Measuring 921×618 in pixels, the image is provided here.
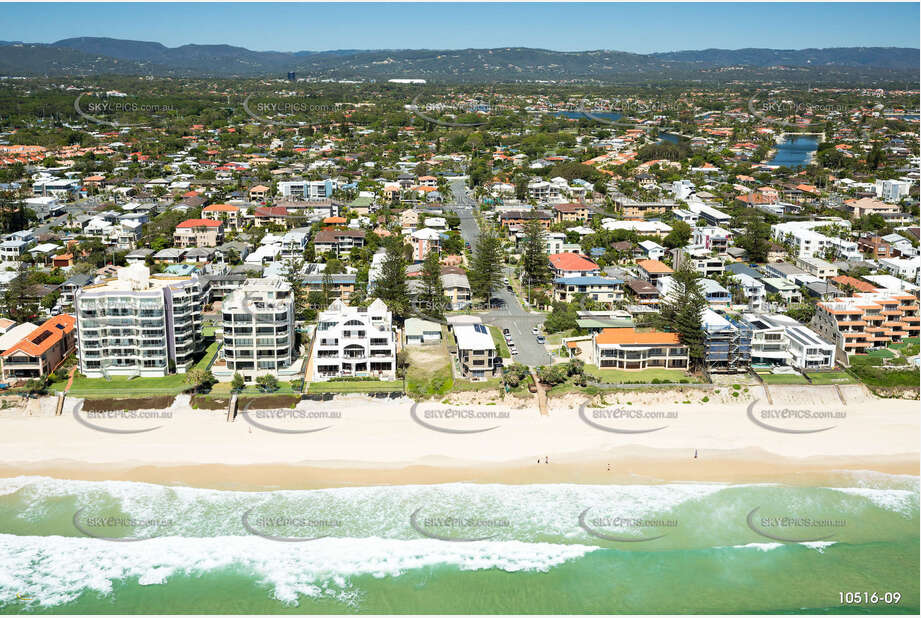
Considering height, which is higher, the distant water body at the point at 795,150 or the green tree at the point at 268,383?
the distant water body at the point at 795,150

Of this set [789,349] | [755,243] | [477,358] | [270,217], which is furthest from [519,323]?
[270,217]

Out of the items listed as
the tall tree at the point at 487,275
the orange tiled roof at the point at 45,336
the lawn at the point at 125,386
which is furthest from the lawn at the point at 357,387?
the tall tree at the point at 487,275

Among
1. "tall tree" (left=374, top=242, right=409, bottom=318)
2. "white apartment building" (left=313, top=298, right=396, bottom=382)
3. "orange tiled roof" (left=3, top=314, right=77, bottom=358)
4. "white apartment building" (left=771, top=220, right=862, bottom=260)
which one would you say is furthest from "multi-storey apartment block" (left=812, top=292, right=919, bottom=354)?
"orange tiled roof" (left=3, top=314, right=77, bottom=358)

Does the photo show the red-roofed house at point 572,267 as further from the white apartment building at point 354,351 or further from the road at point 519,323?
the white apartment building at point 354,351

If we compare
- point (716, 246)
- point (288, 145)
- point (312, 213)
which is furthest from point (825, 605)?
point (288, 145)

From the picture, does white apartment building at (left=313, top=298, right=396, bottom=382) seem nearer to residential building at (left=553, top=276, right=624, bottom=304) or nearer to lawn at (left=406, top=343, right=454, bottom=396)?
lawn at (left=406, top=343, right=454, bottom=396)

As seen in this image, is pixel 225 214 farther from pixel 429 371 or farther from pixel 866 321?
pixel 866 321
